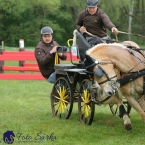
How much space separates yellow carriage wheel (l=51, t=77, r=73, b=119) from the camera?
8609 mm

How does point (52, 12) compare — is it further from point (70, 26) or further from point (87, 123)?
point (87, 123)

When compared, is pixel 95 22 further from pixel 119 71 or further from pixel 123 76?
pixel 123 76

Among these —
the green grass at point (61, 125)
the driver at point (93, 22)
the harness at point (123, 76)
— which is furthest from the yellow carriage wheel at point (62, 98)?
the harness at point (123, 76)

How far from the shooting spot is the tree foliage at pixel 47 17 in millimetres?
47312

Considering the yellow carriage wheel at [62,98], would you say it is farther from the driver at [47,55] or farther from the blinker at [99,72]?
the blinker at [99,72]

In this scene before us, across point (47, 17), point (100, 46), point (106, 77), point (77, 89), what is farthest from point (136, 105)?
point (47, 17)

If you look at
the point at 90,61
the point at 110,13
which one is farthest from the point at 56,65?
the point at 110,13

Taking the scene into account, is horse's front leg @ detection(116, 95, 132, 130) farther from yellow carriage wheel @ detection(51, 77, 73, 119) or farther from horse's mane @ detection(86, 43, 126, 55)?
yellow carriage wheel @ detection(51, 77, 73, 119)

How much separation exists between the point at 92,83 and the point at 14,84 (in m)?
6.97

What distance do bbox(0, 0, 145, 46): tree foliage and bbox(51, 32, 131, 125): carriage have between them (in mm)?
36061

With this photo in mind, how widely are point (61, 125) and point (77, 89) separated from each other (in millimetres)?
856

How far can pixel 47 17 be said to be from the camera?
54312mm

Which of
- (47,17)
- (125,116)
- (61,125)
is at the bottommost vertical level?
(47,17)

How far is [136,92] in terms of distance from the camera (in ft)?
23.3
